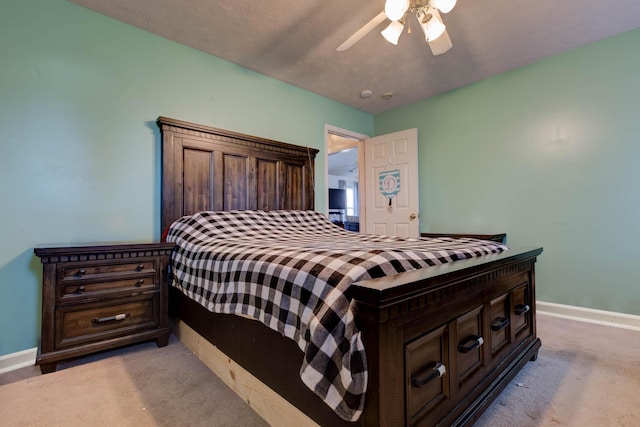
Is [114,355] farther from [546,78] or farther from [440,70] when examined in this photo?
[546,78]

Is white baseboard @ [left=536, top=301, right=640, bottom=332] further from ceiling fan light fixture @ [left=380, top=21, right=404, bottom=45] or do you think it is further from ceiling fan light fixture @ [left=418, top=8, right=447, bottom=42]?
ceiling fan light fixture @ [left=380, top=21, right=404, bottom=45]

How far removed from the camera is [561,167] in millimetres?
2709

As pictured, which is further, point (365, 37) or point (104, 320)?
point (365, 37)

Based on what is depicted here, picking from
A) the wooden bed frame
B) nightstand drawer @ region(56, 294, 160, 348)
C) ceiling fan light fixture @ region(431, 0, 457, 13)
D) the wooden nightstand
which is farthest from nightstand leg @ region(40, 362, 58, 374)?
ceiling fan light fixture @ region(431, 0, 457, 13)

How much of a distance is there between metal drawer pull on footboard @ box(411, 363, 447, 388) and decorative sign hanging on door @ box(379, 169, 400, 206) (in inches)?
118

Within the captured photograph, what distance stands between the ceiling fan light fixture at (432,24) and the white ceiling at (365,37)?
44 centimetres

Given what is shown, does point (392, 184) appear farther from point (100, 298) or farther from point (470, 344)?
point (100, 298)

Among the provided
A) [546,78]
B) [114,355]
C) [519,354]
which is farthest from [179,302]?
[546,78]

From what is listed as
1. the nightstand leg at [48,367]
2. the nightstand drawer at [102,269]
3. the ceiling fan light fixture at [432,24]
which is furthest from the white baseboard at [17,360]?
the ceiling fan light fixture at [432,24]

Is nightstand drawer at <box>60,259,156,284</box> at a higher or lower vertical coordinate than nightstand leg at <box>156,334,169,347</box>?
higher

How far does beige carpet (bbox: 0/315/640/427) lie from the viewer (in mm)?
1232

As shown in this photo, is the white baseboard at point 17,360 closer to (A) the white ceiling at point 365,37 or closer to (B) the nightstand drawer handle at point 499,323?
(A) the white ceiling at point 365,37

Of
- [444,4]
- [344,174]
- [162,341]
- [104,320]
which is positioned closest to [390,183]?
[444,4]

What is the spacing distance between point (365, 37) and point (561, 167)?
2151 mm
